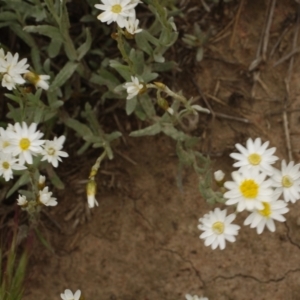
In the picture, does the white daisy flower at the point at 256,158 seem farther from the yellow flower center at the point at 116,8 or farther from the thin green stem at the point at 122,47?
the yellow flower center at the point at 116,8

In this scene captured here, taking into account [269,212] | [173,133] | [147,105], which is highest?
[147,105]

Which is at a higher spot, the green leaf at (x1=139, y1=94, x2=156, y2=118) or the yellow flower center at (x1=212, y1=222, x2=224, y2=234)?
the green leaf at (x1=139, y1=94, x2=156, y2=118)

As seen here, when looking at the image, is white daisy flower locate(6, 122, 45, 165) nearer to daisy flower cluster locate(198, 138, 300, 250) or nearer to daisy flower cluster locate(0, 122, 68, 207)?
daisy flower cluster locate(0, 122, 68, 207)

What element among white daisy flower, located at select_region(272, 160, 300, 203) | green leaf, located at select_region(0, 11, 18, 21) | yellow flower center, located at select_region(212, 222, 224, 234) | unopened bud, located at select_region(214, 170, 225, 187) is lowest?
yellow flower center, located at select_region(212, 222, 224, 234)

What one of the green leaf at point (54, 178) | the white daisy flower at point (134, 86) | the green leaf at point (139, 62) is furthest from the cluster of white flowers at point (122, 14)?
the green leaf at point (54, 178)

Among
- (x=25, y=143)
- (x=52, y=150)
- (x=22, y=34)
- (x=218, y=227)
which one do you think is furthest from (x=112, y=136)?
(x=218, y=227)

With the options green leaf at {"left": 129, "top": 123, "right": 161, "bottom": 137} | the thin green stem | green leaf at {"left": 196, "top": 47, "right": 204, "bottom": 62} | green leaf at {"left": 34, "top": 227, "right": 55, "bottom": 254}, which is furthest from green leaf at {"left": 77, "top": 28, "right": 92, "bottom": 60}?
green leaf at {"left": 34, "top": 227, "right": 55, "bottom": 254}

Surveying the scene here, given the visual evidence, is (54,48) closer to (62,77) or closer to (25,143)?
(62,77)
